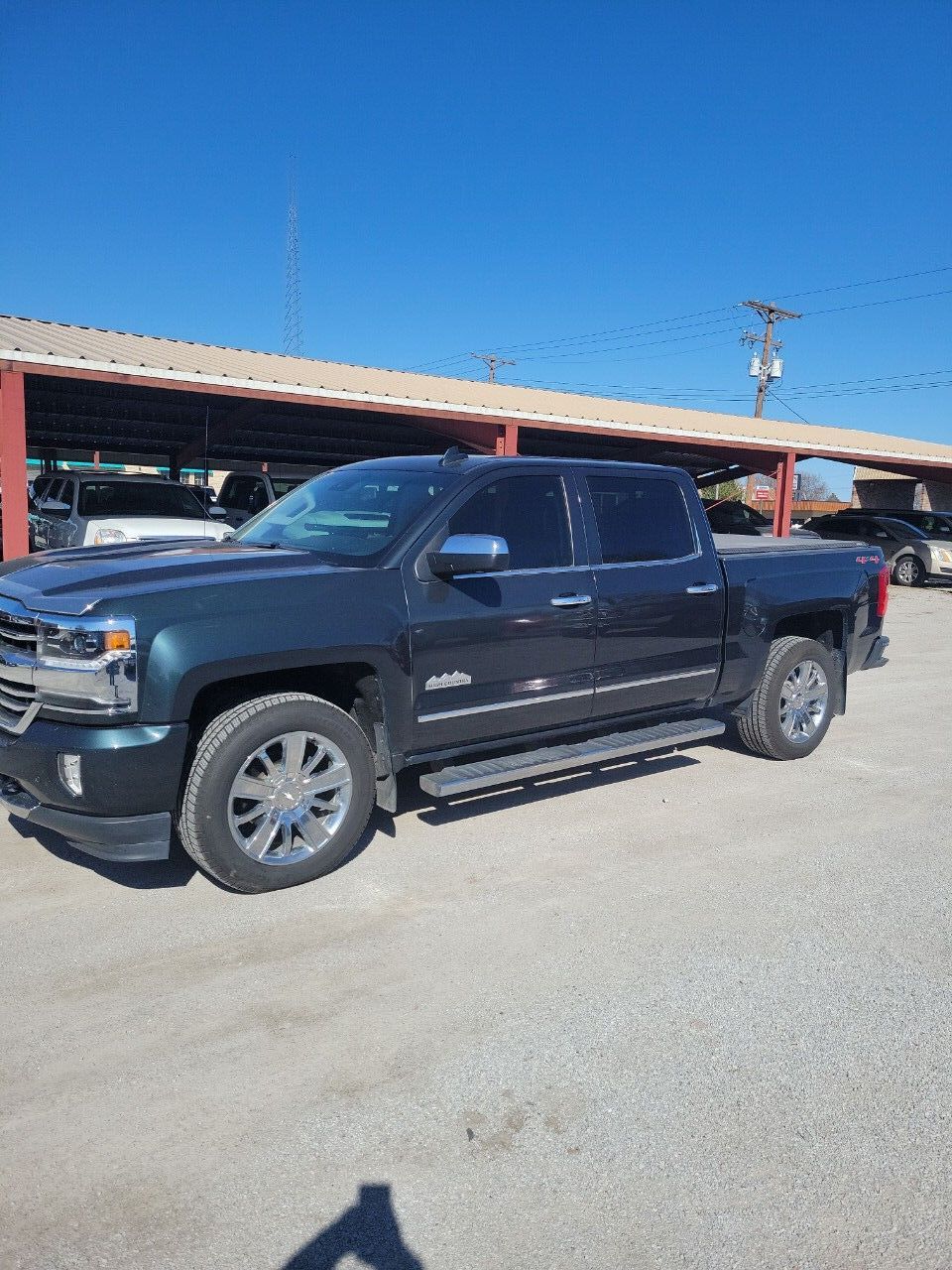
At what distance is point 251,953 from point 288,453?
20.1 metres

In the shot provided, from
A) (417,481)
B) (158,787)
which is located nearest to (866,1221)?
(158,787)

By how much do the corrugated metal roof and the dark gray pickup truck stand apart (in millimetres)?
7968

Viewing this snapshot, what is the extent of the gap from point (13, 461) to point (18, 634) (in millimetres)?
8718

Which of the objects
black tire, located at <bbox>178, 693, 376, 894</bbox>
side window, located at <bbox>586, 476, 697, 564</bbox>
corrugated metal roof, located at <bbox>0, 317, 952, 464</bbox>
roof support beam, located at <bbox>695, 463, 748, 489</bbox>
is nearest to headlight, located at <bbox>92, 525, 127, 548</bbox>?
corrugated metal roof, located at <bbox>0, 317, 952, 464</bbox>

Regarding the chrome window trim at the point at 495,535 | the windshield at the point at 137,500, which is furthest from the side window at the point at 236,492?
the chrome window trim at the point at 495,535

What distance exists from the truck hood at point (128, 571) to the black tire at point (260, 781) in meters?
0.59

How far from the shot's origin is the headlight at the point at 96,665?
374 centimetres

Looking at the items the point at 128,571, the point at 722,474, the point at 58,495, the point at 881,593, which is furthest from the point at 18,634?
the point at 722,474

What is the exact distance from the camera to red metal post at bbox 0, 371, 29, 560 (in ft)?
37.6

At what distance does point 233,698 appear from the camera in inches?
165

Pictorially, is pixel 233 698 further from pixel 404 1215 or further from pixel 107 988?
pixel 404 1215

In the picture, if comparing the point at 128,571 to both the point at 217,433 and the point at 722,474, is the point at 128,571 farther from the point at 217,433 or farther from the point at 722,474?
the point at 722,474

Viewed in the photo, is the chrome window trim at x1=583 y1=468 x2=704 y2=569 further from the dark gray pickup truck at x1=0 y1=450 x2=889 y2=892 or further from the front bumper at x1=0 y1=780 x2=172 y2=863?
the front bumper at x1=0 y1=780 x2=172 y2=863

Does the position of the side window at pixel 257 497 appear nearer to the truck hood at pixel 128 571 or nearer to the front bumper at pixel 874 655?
the front bumper at pixel 874 655
